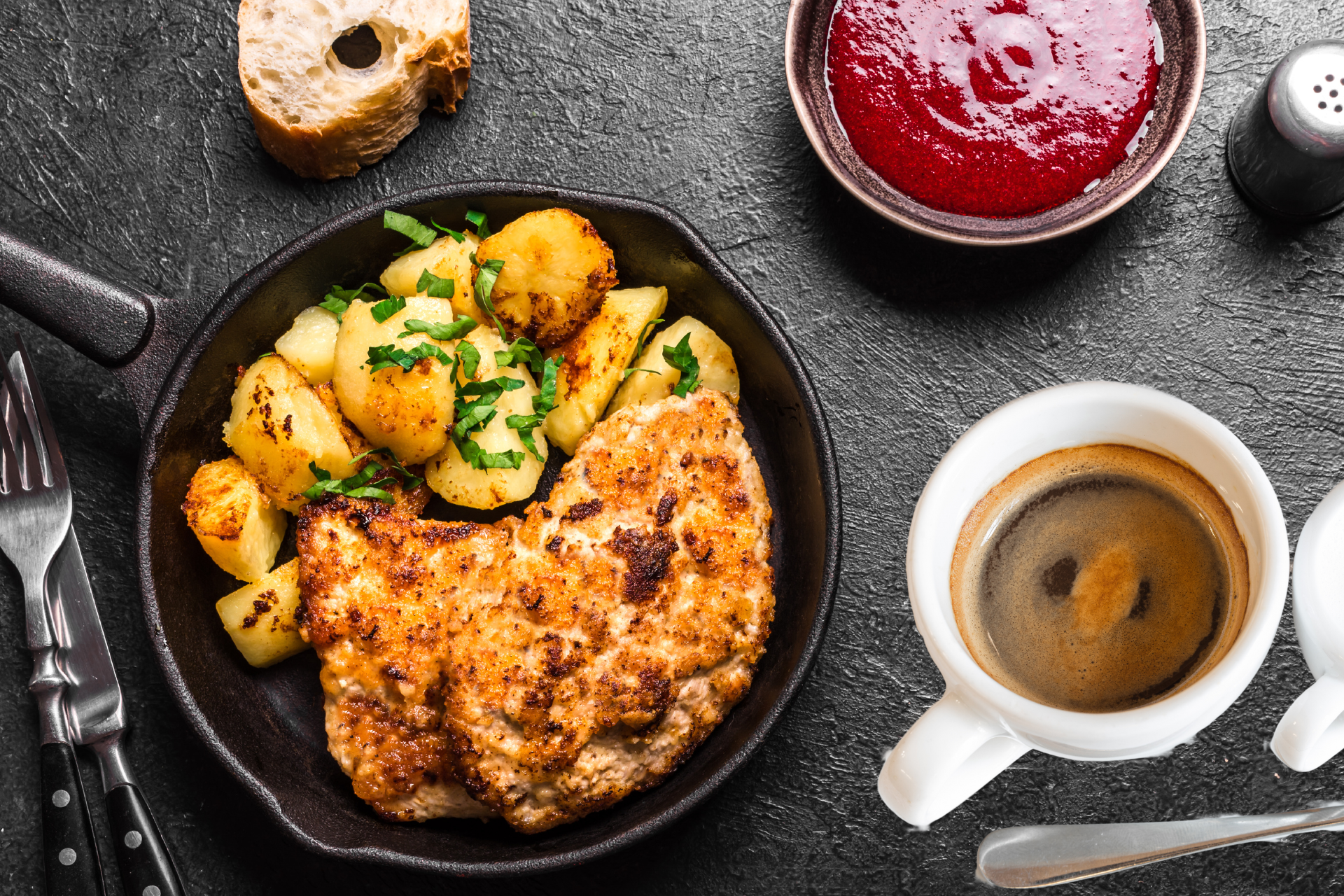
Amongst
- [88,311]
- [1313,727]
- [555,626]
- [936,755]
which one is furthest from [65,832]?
[1313,727]

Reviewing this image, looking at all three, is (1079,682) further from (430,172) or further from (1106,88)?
(430,172)

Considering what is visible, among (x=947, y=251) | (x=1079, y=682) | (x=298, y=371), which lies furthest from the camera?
(x=947, y=251)

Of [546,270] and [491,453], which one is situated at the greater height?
[546,270]

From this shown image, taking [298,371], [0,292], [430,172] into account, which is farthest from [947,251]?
[0,292]

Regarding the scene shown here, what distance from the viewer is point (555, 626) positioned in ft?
7.43

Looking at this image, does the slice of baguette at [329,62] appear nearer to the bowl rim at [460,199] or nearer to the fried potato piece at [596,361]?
the bowl rim at [460,199]

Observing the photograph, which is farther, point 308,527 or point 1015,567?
point 308,527

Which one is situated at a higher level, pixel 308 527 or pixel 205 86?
pixel 205 86

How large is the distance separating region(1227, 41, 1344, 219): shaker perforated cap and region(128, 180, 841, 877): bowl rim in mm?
1357

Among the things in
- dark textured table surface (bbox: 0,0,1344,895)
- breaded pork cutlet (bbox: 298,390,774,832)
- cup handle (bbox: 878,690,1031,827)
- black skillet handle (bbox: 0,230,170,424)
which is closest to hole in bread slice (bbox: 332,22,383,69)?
dark textured table surface (bbox: 0,0,1344,895)

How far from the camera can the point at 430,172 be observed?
284 centimetres

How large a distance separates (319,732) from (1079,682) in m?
1.87

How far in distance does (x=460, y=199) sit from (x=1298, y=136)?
2.06m

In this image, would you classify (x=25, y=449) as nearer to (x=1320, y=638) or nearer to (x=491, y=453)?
(x=491, y=453)
